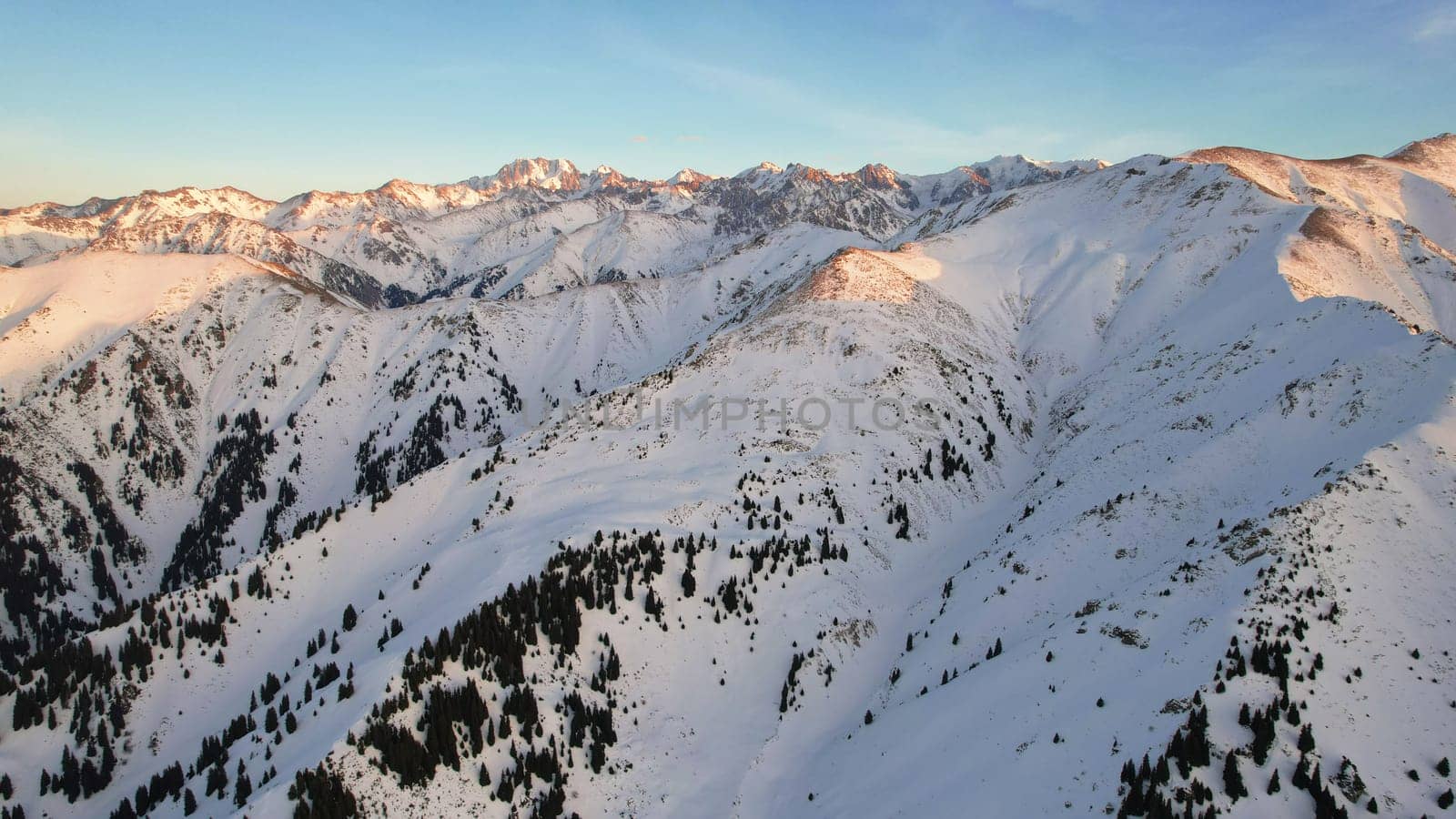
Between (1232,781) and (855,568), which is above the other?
(1232,781)

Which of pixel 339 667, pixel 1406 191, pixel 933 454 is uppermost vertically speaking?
pixel 1406 191

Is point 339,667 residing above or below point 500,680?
below

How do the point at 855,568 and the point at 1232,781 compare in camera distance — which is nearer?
the point at 1232,781

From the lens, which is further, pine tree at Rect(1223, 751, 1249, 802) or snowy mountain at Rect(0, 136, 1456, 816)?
snowy mountain at Rect(0, 136, 1456, 816)

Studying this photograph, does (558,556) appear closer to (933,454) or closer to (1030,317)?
(933,454)

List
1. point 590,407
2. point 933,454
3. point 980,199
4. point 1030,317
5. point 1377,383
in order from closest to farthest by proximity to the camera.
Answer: point 1377,383
point 933,454
point 590,407
point 1030,317
point 980,199

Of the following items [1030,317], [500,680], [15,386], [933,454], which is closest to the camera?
[500,680]

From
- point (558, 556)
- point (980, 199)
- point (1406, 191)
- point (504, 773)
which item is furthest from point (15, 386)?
point (1406, 191)

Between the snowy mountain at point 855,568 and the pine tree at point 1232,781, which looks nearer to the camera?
the pine tree at point 1232,781
